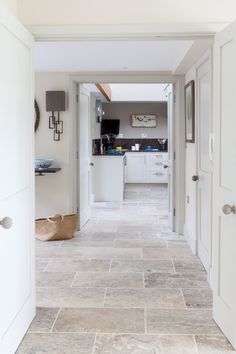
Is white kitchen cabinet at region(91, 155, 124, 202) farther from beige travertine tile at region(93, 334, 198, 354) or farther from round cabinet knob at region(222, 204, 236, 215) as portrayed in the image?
round cabinet knob at region(222, 204, 236, 215)

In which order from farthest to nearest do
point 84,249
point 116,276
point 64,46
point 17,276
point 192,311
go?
point 84,249, point 64,46, point 116,276, point 192,311, point 17,276

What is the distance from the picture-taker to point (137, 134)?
12719mm

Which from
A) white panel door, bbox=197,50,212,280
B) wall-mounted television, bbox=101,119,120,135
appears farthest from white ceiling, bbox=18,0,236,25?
wall-mounted television, bbox=101,119,120,135

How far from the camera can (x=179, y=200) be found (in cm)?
593

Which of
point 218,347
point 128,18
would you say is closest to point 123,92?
point 128,18

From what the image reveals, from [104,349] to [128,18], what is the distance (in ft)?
6.95

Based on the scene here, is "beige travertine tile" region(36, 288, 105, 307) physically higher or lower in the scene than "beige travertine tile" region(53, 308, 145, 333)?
higher

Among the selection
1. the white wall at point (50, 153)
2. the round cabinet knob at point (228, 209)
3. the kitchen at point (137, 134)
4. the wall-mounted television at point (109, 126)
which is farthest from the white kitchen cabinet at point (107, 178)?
the round cabinet knob at point (228, 209)

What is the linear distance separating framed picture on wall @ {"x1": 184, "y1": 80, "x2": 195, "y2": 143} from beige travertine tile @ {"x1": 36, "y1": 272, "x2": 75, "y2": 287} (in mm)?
2107

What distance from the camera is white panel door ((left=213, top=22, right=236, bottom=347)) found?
263cm

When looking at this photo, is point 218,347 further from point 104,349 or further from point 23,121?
point 23,121

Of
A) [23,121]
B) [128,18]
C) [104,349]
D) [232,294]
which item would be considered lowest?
[104,349]

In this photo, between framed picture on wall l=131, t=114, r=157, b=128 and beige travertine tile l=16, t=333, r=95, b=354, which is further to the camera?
framed picture on wall l=131, t=114, r=157, b=128

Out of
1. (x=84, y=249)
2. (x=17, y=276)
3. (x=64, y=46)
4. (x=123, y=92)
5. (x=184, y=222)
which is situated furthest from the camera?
(x=123, y=92)
